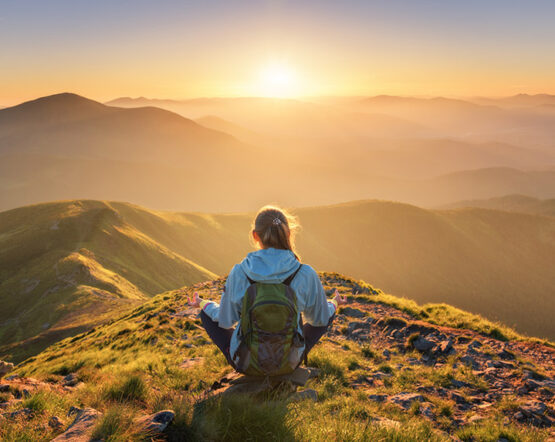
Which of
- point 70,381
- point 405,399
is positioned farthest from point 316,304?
point 70,381

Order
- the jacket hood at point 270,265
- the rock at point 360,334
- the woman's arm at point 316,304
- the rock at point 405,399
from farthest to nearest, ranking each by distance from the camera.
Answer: the rock at point 360,334
the rock at point 405,399
the woman's arm at point 316,304
the jacket hood at point 270,265

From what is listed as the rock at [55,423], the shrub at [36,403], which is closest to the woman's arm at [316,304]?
the rock at [55,423]

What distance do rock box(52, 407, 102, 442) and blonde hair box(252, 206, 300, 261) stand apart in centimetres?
259

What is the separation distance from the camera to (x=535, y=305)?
68.8 metres

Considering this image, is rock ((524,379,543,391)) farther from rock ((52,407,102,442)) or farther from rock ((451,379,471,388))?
rock ((52,407,102,442))

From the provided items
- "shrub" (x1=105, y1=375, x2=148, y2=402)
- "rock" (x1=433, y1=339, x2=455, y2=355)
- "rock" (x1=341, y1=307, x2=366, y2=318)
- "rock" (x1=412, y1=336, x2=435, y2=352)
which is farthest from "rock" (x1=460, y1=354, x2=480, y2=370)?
"shrub" (x1=105, y1=375, x2=148, y2=402)

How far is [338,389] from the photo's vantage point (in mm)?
5766

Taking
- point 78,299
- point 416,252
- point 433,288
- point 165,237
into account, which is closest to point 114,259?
point 78,299

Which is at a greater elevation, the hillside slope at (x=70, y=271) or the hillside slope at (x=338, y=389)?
the hillside slope at (x=338, y=389)

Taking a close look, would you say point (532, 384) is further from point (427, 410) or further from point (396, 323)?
point (396, 323)

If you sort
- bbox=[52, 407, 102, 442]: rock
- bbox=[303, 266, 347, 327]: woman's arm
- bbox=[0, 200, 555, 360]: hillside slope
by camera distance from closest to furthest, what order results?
bbox=[52, 407, 102, 442]: rock, bbox=[303, 266, 347, 327]: woman's arm, bbox=[0, 200, 555, 360]: hillside slope

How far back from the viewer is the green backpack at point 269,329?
3582 mm

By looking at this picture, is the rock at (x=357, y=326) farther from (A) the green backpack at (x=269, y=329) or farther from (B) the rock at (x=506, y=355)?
(A) the green backpack at (x=269, y=329)

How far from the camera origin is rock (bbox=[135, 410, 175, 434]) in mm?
2959
